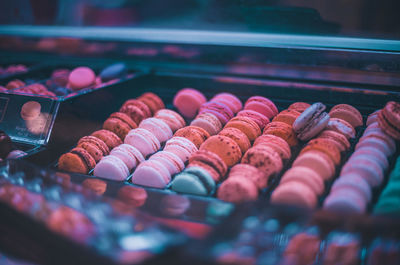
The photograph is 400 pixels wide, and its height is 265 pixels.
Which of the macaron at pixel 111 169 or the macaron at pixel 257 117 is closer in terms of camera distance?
the macaron at pixel 111 169

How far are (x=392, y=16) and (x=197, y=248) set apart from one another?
215 cm

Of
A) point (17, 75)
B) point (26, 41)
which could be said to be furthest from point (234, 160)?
point (26, 41)

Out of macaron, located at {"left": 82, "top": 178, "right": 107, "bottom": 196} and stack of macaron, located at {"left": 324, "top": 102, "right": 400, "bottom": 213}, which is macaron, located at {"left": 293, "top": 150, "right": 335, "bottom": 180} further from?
macaron, located at {"left": 82, "top": 178, "right": 107, "bottom": 196}

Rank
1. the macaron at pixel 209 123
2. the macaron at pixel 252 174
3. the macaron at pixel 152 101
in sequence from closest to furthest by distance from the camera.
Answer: the macaron at pixel 252 174
the macaron at pixel 209 123
the macaron at pixel 152 101

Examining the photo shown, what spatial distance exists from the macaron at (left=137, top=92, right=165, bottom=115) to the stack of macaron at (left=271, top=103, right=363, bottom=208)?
38.8 inches

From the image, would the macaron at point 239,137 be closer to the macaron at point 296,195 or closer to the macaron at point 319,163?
the macaron at point 319,163

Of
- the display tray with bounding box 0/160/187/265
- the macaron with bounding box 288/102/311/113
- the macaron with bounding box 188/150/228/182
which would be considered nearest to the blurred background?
the macaron with bounding box 288/102/311/113

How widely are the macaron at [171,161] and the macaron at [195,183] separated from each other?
0.13 m

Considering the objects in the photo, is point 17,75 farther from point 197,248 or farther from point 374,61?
point 374,61

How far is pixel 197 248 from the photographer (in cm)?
80

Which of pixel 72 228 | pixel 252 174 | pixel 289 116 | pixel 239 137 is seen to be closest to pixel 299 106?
pixel 289 116

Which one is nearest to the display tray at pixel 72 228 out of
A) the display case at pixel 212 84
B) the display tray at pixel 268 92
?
the display case at pixel 212 84

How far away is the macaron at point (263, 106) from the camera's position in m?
1.90

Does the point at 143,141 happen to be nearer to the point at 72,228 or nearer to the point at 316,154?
the point at 72,228
